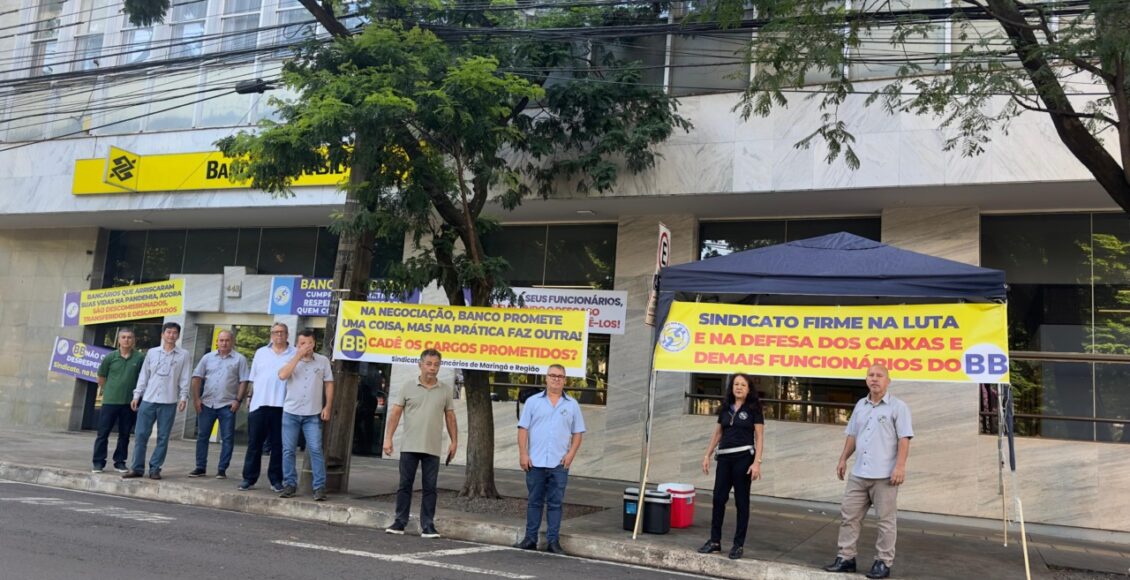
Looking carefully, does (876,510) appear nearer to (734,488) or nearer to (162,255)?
(734,488)

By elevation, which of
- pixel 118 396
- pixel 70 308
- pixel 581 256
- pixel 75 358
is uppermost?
pixel 581 256

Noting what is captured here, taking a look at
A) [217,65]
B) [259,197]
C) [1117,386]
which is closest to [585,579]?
[1117,386]

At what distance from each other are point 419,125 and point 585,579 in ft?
18.0

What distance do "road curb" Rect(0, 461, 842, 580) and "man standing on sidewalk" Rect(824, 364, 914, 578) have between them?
0.40m

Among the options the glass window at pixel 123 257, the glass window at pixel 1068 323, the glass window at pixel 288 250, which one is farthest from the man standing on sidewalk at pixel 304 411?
the glass window at pixel 123 257

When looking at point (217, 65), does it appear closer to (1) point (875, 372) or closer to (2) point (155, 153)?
(2) point (155, 153)

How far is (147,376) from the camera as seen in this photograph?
35.4 ft

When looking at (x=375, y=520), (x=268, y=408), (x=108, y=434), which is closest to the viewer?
(x=375, y=520)

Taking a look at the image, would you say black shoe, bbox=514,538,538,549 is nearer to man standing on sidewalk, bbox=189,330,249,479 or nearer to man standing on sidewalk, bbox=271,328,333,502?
man standing on sidewalk, bbox=271,328,333,502

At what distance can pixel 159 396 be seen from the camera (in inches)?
422

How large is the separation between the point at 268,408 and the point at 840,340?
6.58m

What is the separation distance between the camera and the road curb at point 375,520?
298 inches

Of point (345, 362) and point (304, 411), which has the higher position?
point (345, 362)

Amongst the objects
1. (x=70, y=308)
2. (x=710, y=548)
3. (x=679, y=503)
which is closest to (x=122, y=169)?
(x=70, y=308)
